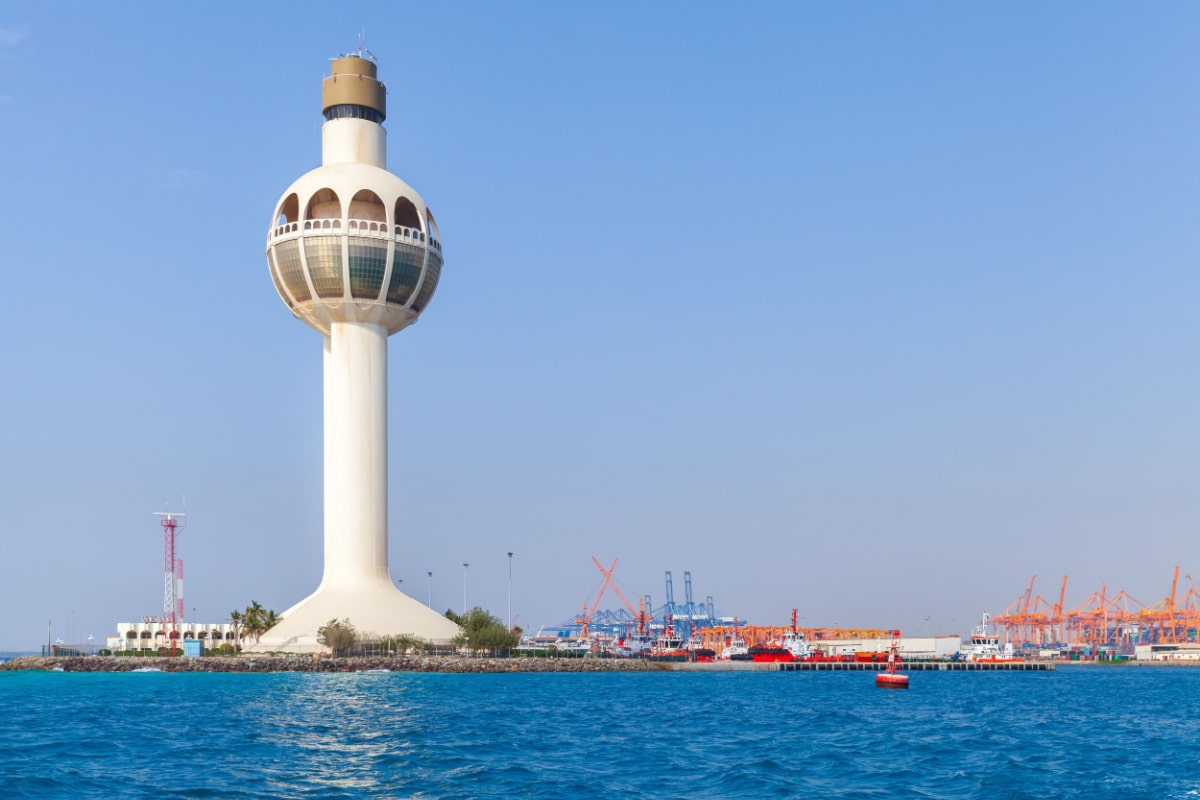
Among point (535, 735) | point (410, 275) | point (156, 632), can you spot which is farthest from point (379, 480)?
point (535, 735)

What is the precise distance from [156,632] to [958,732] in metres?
128

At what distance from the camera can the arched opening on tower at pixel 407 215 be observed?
151 metres

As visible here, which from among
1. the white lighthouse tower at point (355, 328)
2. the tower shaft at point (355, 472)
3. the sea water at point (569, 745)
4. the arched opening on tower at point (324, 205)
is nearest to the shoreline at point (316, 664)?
the white lighthouse tower at point (355, 328)

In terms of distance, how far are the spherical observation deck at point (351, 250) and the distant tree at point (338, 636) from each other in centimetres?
3479

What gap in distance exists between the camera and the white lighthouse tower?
139125 mm

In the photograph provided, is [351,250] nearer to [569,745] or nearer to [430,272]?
[430,272]

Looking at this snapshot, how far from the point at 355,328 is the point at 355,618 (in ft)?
107

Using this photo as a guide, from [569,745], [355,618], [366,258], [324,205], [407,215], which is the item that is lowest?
[569,745]

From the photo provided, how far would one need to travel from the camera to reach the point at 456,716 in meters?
66.4

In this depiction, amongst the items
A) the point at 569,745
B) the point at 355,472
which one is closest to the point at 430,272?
the point at 355,472

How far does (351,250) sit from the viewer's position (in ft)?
468

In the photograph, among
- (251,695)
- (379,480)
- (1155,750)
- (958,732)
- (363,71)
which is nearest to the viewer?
(1155,750)

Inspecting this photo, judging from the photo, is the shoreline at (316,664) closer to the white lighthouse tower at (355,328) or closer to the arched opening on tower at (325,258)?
the white lighthouse tower at (355,328)

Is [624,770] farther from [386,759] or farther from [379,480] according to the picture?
[379,480]
